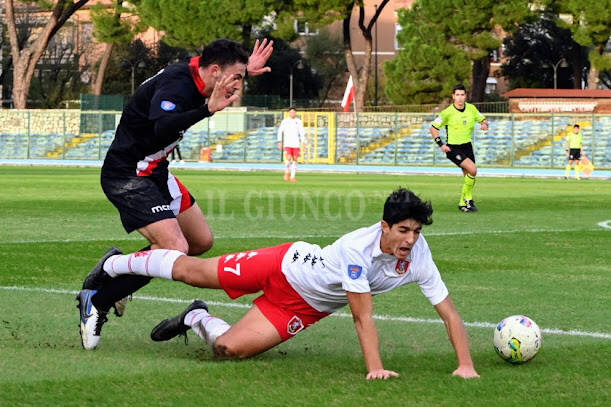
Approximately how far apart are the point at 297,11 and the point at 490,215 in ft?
118

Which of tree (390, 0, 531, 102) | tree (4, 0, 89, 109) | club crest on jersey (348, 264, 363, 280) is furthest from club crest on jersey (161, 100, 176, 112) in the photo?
tree (4, 0, 89, 109)

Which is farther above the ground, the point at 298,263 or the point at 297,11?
the point at 297,11

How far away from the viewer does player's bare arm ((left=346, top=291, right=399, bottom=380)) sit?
638 centimetres

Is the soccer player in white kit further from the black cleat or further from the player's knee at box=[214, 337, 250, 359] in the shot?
the black cleat

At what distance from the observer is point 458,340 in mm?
6566

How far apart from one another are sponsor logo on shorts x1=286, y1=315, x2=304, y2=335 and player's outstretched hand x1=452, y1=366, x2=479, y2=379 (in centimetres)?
101

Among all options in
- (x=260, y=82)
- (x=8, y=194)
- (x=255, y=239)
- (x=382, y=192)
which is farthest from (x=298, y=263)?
(x=260, y=82)

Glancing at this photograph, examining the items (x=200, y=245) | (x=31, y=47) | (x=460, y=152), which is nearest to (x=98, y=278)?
(x=200, y=245)

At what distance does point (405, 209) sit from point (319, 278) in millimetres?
711

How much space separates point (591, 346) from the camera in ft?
24.7

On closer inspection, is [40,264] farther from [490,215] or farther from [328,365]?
[490,215]

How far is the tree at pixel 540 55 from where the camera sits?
77812 mm

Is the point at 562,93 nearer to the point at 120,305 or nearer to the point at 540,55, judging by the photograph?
the point at 540,55

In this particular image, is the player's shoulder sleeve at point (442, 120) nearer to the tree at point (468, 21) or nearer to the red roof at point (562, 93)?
the tree at point (468, 21)
